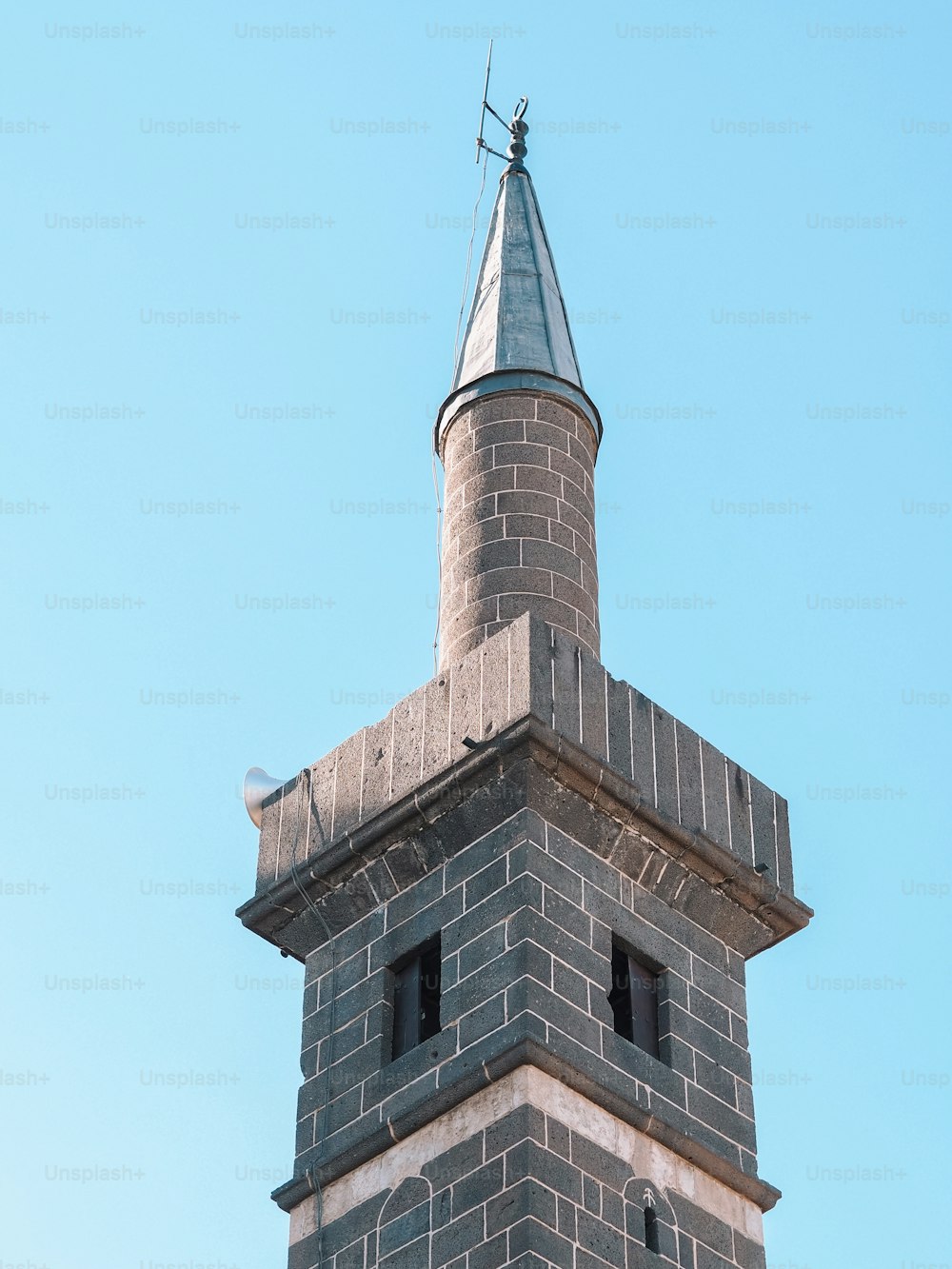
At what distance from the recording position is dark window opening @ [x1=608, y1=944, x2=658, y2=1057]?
21.7 metres

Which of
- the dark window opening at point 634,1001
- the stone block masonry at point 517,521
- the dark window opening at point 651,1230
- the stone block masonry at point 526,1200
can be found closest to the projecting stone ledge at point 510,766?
the dark window opening at point 634,1001

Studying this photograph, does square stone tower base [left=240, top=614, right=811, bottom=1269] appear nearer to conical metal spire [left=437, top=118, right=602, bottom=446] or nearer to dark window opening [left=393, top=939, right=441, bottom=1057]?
dark window opening [left=393, top=939, right=441, bottom=1057]

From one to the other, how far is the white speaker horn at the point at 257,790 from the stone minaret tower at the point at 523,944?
0.27 m

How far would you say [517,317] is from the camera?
2672 cm

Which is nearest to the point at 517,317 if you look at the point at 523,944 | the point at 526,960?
the point at 523,944

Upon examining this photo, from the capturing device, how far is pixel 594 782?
22000 millimetres

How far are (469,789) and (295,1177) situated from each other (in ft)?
11.3

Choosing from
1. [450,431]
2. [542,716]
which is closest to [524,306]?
[450,431]

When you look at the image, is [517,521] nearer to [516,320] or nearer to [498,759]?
[516,320]

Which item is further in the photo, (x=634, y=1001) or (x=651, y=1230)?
(x=634, y=1001)

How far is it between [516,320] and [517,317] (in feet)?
0.29

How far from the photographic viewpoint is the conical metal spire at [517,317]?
25.9 meters

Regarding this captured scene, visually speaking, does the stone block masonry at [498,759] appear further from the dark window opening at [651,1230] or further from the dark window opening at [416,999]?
the dark window opening at [651,1230]

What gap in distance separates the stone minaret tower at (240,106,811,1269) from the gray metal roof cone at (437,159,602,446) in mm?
1444
